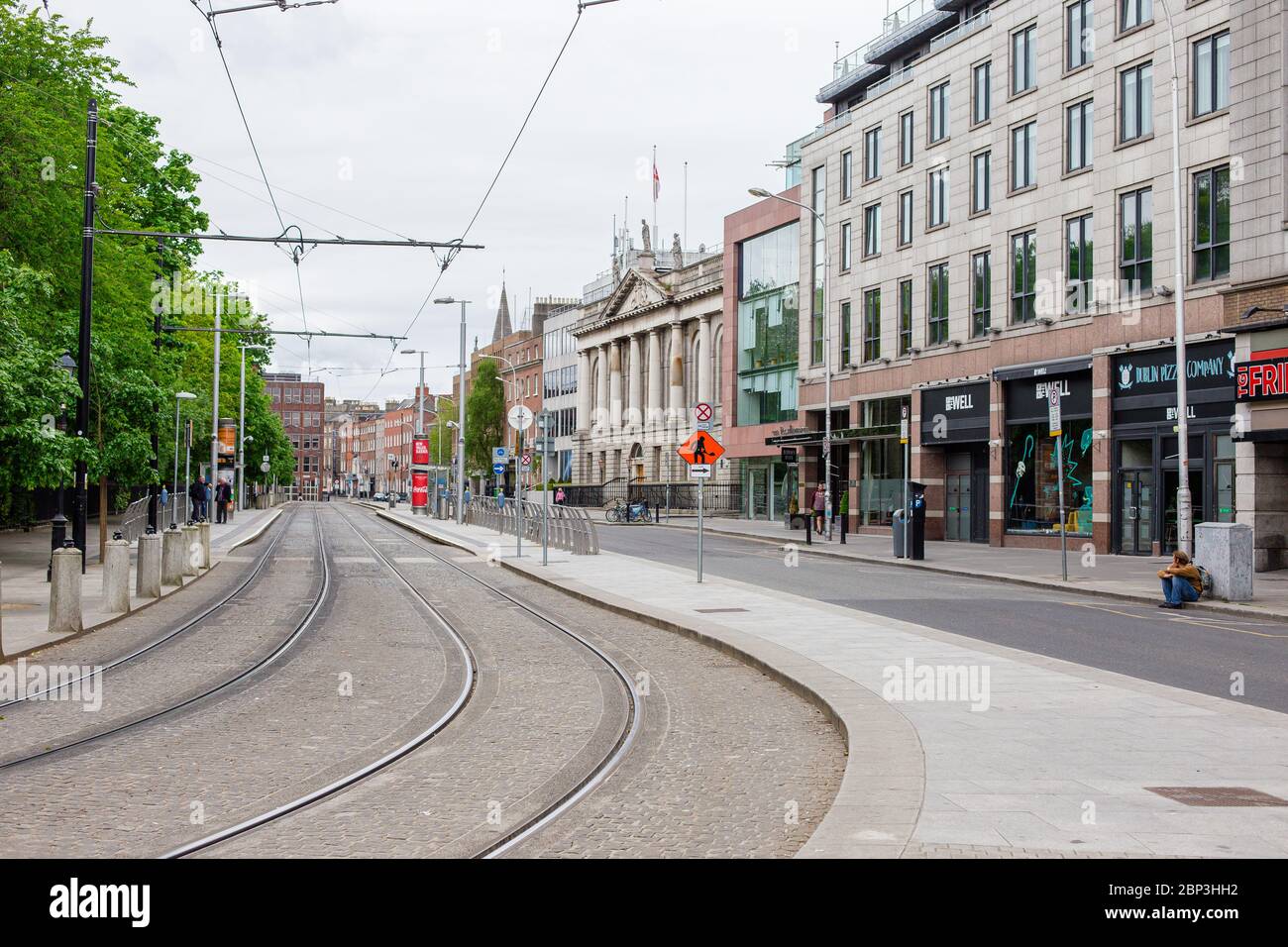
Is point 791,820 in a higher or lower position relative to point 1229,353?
lower

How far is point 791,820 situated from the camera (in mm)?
6242

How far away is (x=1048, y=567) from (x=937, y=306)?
1568cm

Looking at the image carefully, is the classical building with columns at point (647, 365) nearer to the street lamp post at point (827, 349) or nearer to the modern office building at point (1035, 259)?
the street lamp post at point (827, 349)

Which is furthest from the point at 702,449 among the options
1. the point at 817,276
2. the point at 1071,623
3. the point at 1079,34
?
the point at 817,276

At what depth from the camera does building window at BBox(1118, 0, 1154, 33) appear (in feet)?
101

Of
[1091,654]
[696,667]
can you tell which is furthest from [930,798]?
[1091,654]

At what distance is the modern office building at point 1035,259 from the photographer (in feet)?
93.0

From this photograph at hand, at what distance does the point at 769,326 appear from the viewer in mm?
57656

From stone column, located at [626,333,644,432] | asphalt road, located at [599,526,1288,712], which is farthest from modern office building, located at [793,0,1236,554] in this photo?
stone column, located at [626,333,644,432]

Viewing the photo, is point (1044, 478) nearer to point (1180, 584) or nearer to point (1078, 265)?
point (1078, 265)

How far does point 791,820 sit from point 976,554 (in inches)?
1091

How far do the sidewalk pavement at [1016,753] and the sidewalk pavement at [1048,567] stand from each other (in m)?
6.00

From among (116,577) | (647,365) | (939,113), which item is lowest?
(116,577)
